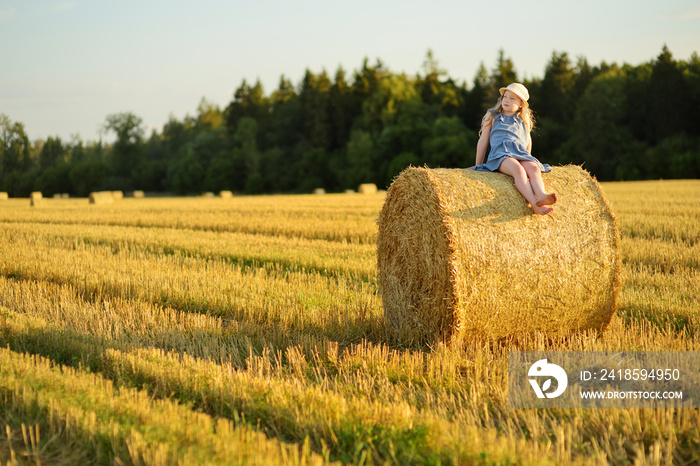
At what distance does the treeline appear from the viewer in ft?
169

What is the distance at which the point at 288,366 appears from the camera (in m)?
5.33

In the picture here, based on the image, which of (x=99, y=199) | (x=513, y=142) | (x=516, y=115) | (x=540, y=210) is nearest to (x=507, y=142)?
(x=513, y=142)

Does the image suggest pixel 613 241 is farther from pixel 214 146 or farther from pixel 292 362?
pixel 214 146

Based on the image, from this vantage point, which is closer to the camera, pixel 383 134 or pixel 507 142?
pixel 507 142

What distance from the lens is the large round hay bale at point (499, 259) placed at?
229 inches

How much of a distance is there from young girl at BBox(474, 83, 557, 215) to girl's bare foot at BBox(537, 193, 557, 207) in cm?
13

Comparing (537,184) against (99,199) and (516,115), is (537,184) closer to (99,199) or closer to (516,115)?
(516,115)

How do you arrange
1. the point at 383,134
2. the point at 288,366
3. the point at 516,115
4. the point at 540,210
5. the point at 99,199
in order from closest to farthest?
the point at 288,366 < the point at 540,210 < the point at 516,115 < the point at 99,199 < the point at 383,134

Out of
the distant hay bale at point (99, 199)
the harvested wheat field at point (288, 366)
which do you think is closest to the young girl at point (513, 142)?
the harvested wheat field at point (288, 366)

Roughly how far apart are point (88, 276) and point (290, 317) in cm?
391

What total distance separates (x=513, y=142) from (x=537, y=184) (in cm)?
59

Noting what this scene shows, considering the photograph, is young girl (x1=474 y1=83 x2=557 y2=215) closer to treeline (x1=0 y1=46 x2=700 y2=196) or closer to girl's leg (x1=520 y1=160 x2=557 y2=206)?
girl's leg (x1=520 y1=160 x2=557 y2=206)

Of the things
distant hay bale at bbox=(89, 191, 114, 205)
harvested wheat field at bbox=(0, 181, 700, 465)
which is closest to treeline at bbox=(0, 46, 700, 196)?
distant hay bale at bbox=(89, 191, 114, 205)

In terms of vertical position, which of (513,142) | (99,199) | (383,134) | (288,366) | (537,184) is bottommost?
(288,366)
